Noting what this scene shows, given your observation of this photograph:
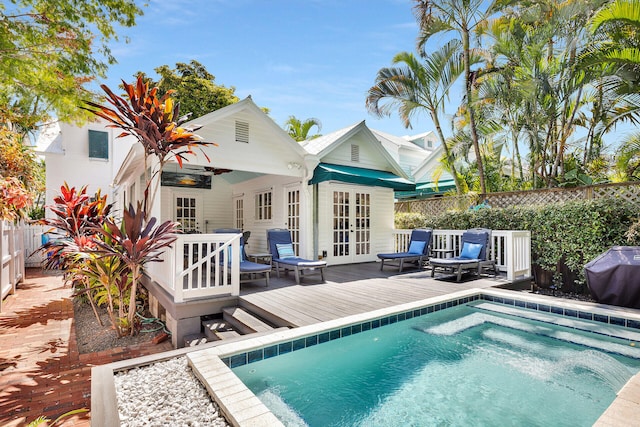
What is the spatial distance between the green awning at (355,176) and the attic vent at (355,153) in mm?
325

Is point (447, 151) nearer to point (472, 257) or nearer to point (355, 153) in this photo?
point (355, 153)

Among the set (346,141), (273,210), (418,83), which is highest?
(418,83)

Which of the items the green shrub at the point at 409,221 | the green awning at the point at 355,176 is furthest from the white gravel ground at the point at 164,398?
the green shrub at the point at 409,221

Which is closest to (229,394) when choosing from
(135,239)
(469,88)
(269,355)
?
(269,355)

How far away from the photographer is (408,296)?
223 inches

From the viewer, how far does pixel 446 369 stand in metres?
3.59

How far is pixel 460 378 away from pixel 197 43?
11.1 meters

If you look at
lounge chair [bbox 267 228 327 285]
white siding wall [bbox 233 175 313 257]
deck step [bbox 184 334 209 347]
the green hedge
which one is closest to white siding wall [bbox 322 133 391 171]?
white siding wall [bbox 233 175 313 257]

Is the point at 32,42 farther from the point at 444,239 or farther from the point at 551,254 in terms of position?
the point at 551,254

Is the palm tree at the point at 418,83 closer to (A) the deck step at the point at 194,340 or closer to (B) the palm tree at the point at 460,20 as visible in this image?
(B) the palm tree at the point at 460,20

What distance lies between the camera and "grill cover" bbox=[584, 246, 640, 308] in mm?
5143

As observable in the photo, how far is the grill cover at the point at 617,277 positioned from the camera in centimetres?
514

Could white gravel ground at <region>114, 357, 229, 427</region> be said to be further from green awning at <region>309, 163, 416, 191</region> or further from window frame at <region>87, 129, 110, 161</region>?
window frame at <region>87, 129, 110, 161</region>

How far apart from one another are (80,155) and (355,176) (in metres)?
13.8
